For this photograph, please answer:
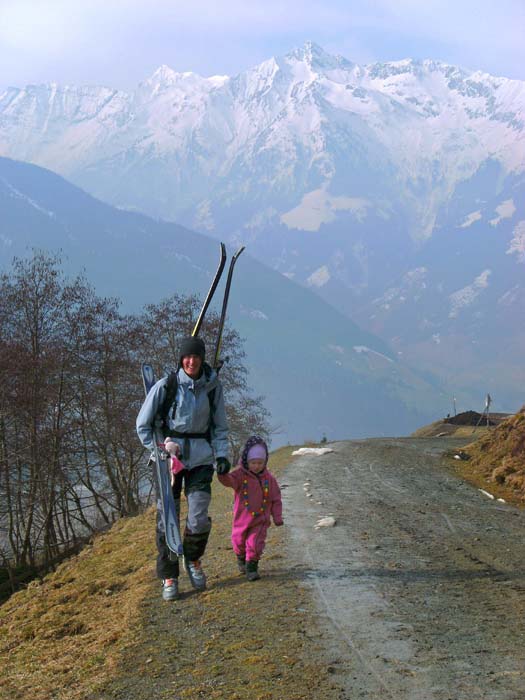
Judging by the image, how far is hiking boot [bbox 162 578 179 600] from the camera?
969cm

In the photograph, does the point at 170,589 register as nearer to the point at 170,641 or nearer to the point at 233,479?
the point at 233,479

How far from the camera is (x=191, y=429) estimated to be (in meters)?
9.84

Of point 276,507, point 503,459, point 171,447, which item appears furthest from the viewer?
point 503,459

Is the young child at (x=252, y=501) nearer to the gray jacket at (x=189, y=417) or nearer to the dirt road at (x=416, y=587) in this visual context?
the gray jacket at (x=189, y=417)

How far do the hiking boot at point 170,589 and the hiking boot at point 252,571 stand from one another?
0.87m

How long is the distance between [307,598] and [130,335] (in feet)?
104

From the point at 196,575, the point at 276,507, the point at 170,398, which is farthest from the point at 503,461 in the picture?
the point at 170,398

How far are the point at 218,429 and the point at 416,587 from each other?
9.29ft

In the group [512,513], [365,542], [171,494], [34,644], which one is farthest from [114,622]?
[512,513]

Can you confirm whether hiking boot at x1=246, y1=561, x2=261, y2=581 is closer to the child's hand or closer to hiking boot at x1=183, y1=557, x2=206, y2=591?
hiking boot at x1=183, y1=557, x2=206, y2=591

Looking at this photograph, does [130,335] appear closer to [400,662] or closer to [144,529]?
[144,529]

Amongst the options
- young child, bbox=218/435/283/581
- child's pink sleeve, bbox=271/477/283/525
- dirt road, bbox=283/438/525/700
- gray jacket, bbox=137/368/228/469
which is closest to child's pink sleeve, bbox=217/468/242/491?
young child, bbox=218/435/283/581

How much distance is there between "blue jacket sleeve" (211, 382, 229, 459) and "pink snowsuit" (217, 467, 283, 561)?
0.49 m

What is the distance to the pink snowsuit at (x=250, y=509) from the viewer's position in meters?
10.4
